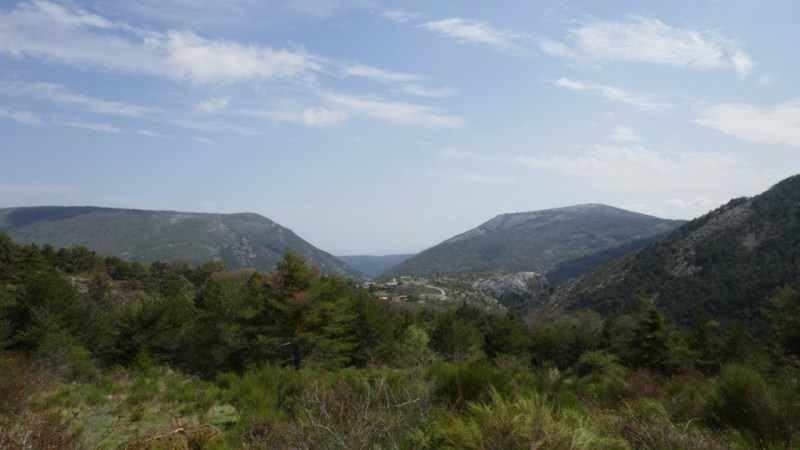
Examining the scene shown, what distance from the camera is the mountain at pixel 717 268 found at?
8044 centimetres

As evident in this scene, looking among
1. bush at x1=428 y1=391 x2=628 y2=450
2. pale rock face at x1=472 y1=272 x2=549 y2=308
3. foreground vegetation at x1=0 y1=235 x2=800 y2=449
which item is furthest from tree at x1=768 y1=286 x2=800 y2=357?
pale rock face at x1=472 y1=272 x2=549 y2=308

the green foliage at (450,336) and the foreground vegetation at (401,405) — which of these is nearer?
the foreground vegetation at (401,405)

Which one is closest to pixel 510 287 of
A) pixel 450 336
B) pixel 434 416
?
pixel 450 336

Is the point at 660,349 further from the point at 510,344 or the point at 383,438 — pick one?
the point at 383,438

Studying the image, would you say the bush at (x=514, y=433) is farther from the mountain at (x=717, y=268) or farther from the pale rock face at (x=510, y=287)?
the pale rock face at (x=510, y=287)

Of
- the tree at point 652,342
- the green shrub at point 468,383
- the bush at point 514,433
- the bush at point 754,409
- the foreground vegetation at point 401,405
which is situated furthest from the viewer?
the tree at point 652,342

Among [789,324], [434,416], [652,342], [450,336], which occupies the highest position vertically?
[434,416]

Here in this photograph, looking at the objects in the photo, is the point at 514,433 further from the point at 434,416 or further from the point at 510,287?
the point at 510,287

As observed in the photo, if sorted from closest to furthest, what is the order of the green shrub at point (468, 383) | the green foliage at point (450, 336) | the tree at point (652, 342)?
the green shrub at point (468, 383), the tree at point (652, 342), the green foliage at point (450, 336)

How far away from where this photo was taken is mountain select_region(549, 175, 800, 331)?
8044 centimetres

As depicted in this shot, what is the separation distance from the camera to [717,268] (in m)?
91.6

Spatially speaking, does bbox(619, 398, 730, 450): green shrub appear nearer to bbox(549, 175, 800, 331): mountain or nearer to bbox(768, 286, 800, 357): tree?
bbox(768, 286, 800, 357): tree

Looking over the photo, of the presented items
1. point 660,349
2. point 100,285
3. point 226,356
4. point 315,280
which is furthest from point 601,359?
point 100,285

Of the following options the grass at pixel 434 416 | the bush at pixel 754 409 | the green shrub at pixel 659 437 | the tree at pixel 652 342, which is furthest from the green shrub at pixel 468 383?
the tree at pixel 652 342
